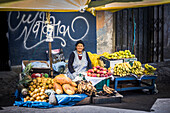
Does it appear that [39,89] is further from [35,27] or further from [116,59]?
[35,27]

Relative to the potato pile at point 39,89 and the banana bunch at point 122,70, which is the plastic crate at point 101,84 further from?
the potato pile at point 39,89

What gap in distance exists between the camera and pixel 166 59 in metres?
10.4

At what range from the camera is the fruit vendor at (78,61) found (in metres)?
7.31

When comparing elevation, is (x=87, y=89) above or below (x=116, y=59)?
below

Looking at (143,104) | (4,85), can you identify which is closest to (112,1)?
→ (143,104)

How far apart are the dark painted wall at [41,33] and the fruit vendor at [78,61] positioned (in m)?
2.92

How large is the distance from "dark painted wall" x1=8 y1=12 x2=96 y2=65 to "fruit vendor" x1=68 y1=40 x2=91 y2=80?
292 centimetres

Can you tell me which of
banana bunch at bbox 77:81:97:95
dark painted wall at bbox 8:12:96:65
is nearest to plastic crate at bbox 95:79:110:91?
banana bunch at bbox 77:81:97:95

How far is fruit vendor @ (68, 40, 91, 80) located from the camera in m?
7.31

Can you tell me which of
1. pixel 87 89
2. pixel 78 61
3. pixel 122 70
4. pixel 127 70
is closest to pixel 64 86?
pixel 87 89

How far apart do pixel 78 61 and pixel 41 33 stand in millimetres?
3395

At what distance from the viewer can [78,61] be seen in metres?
7.42

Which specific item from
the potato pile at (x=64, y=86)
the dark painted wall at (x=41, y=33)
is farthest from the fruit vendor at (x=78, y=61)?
the dark painted wall at (x=41, y=33)

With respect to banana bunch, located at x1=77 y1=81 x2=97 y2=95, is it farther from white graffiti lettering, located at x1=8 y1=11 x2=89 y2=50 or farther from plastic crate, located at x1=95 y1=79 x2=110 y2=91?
white graffiti lettering, located at x1=8 y1=11 x2=89 y2=50
